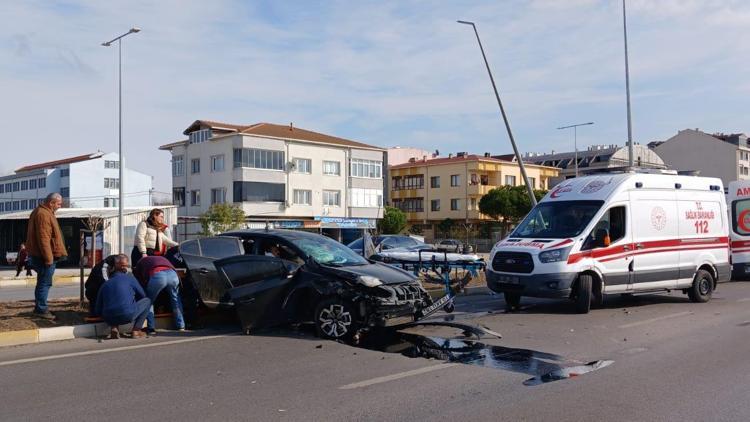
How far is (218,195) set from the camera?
59.1 m

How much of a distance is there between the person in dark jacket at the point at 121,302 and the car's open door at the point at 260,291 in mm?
1269

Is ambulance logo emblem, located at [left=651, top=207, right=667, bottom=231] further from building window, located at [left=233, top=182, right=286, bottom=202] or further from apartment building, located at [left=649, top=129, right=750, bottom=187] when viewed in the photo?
apartment building, located at [left=649, top=129, right=750, bottom=187]

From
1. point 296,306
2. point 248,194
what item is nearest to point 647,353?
point 296,306

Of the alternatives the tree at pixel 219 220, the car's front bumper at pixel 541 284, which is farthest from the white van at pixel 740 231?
the tree at pixel 219 220

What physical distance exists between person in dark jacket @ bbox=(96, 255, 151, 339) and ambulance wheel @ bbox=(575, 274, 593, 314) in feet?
24.5

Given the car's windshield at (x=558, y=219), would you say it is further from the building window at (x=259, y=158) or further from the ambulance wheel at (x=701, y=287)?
the building window at (x=259, y=158)

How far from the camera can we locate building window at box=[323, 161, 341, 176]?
63.7 metres

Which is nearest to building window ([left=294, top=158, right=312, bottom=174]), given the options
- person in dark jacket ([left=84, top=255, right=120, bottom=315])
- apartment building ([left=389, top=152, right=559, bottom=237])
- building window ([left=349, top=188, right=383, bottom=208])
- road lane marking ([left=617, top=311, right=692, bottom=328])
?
A: building window ([left=349, top=188, right=383, bottom=208])

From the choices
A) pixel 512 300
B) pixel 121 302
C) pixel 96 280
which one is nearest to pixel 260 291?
pixel 121 302

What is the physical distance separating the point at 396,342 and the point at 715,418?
14.1 ft

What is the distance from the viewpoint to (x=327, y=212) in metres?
63.1

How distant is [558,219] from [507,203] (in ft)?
194

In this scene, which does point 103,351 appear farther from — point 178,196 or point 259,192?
point 178,196

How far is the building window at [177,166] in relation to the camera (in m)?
63.4
